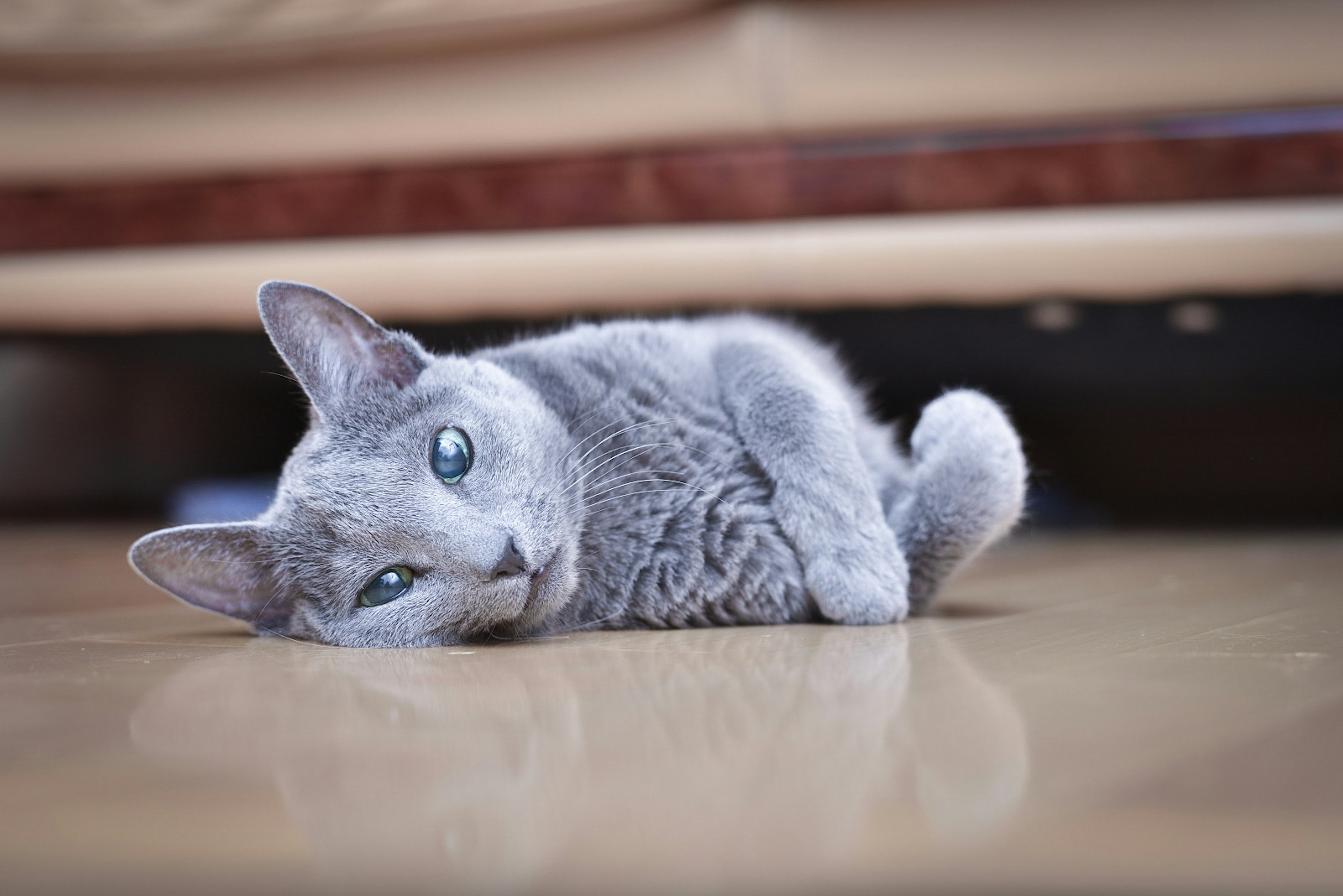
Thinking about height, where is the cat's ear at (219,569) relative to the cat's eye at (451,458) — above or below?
below

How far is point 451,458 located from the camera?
102 centimetres

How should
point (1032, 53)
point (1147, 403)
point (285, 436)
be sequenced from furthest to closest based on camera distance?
1. point (285, 436)
2. point (1147, 403)
3. point (1032, 53)

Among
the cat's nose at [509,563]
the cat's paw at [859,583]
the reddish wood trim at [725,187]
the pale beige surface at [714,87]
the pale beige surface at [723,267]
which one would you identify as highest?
the pale beige surface at [714,87]

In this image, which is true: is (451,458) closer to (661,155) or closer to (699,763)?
(699,763)

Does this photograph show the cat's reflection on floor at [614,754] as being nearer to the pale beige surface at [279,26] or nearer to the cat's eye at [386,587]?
the cat's eye at [386,587]

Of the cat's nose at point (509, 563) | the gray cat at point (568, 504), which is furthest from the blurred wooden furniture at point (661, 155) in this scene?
the cat's nose at point (509, 563)

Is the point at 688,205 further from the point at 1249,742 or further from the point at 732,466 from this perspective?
the point at 1249,742

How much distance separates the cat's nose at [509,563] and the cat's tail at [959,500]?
0.42m

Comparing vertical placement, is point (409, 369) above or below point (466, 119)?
below

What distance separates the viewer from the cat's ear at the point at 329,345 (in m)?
1.05

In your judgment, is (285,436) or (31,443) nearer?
(31,443)

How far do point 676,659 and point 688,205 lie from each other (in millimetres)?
1122

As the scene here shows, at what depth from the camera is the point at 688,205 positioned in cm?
183

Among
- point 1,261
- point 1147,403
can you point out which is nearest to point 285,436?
point 1,261
